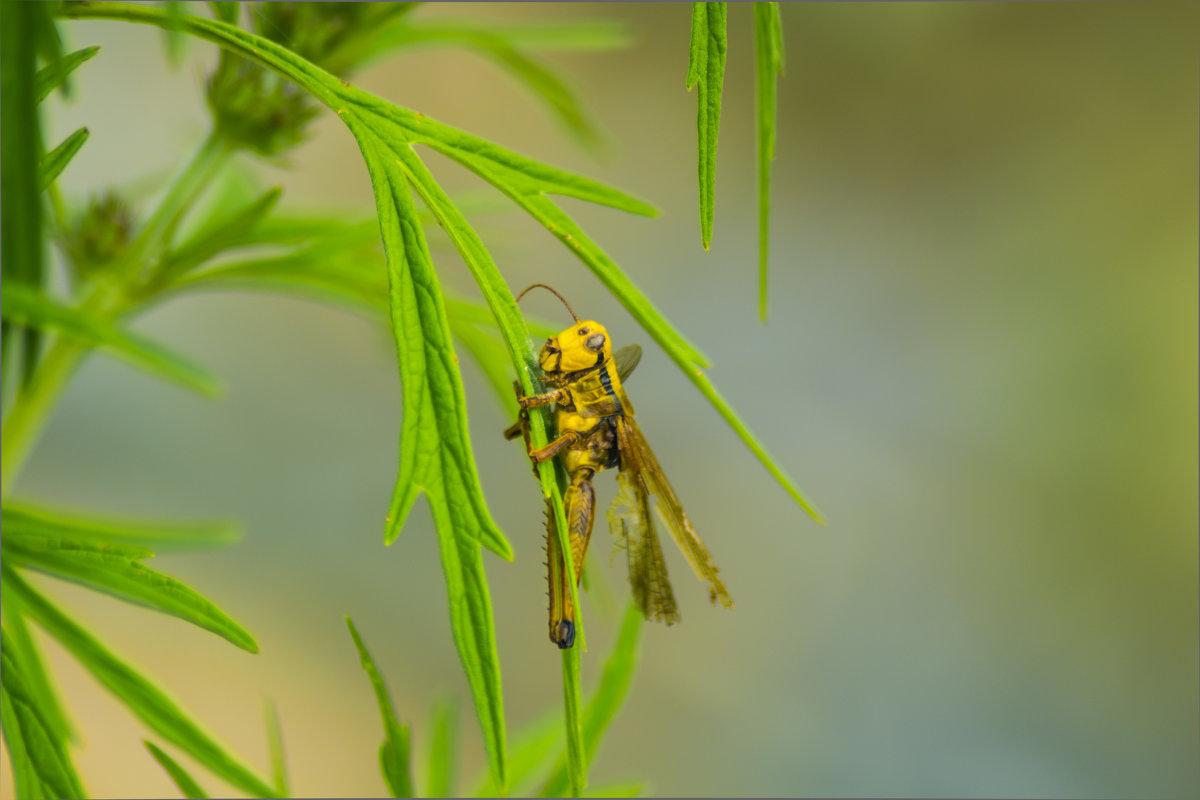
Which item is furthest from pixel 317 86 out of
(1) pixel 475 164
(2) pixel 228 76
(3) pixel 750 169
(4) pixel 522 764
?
(3) pixel 750 169

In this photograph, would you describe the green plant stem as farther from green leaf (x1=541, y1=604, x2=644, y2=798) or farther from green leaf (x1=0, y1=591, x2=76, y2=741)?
green leaf (x1=541, y1=604, x2=644, y2=798)

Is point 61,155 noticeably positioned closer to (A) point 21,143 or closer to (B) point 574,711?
(A) point 21,143

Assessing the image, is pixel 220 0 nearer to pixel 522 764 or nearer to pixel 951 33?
pixel 522 764

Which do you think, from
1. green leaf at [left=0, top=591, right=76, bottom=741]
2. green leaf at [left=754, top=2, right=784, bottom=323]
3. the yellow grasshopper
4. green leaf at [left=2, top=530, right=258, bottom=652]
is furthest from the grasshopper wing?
green leaf at [left=0, top=591, right=76, bottom=741]

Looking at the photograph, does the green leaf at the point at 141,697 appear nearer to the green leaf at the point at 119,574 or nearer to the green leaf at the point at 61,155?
the green leaf at the point at 119,574

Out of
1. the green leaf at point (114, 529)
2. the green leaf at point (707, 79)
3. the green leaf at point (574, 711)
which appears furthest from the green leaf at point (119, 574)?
the green leaf at point (707, 79)
